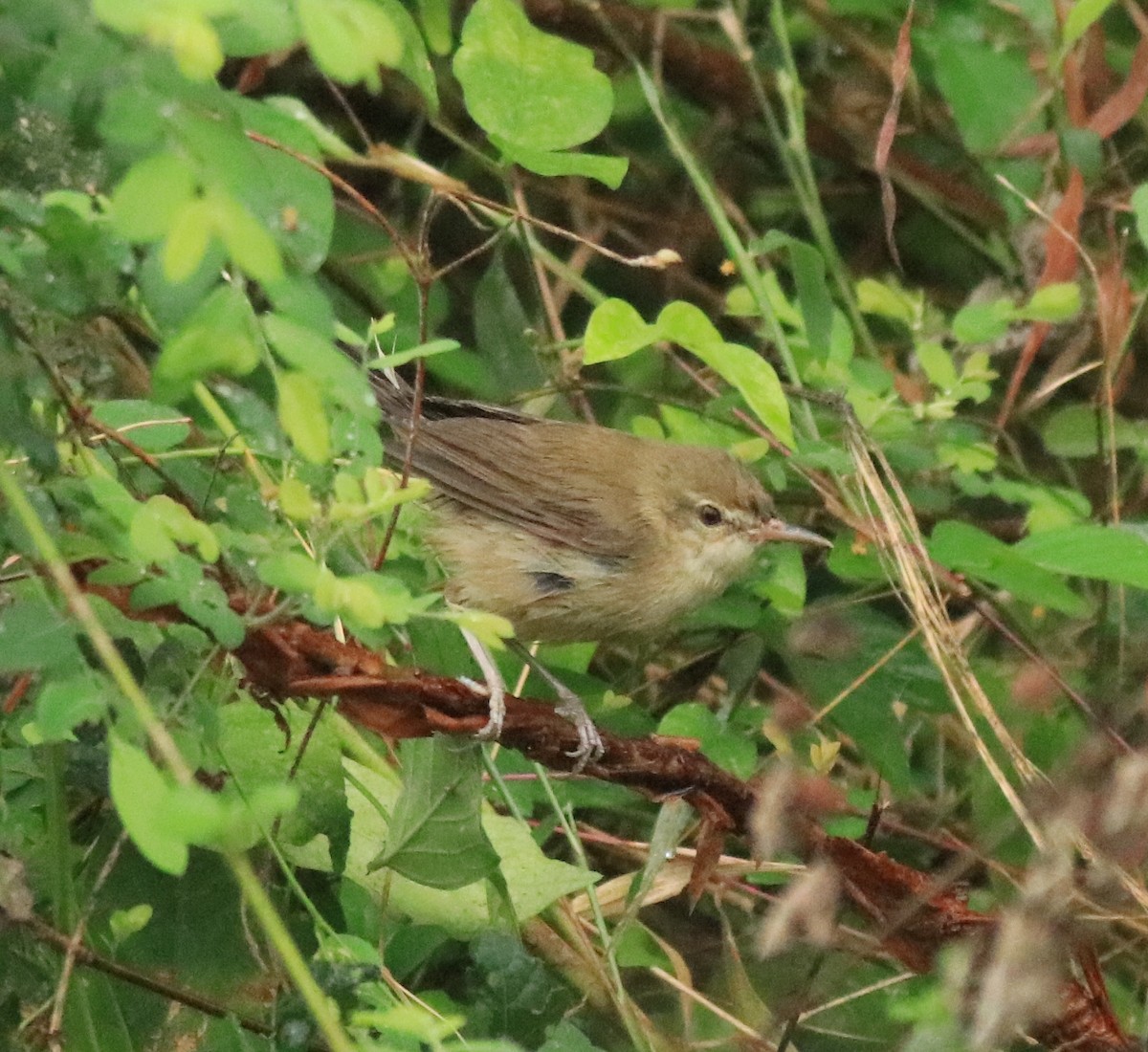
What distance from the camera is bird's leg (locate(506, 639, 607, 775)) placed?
7.17ft

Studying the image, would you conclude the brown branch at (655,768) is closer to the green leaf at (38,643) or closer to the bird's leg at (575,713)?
the bird's leg at (575,713)

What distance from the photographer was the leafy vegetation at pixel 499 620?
1.43 m

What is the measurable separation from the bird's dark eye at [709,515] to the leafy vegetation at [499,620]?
0.21 m

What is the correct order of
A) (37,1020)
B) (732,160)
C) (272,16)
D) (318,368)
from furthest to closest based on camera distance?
(732,160) → (37,1020) → (318,368) → (272,16)

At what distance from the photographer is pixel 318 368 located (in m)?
1.31

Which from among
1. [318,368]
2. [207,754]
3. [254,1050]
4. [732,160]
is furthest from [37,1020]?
[732,160]

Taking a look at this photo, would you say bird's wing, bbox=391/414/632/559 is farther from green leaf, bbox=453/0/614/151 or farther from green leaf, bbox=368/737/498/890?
green leaf, bbox=368/737/498/890

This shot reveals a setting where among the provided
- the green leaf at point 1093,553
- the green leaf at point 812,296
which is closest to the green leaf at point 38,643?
the green leaf at point 1093,553

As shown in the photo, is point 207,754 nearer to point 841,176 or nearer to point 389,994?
point 389,994

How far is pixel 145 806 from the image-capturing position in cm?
126

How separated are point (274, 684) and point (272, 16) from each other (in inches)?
36.4

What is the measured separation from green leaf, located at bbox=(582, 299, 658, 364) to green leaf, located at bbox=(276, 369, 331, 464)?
108 centimetres

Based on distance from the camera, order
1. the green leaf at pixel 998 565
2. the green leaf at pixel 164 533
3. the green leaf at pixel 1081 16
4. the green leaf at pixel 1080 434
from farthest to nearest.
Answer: the green leaf at pixel 1080 434, the green leaf at pixel 1081 16, the green leaf at pixel 998 565, the green leaf at pixel 164 533

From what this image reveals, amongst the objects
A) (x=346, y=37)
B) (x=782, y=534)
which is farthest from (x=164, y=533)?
(x=782, y=534)
